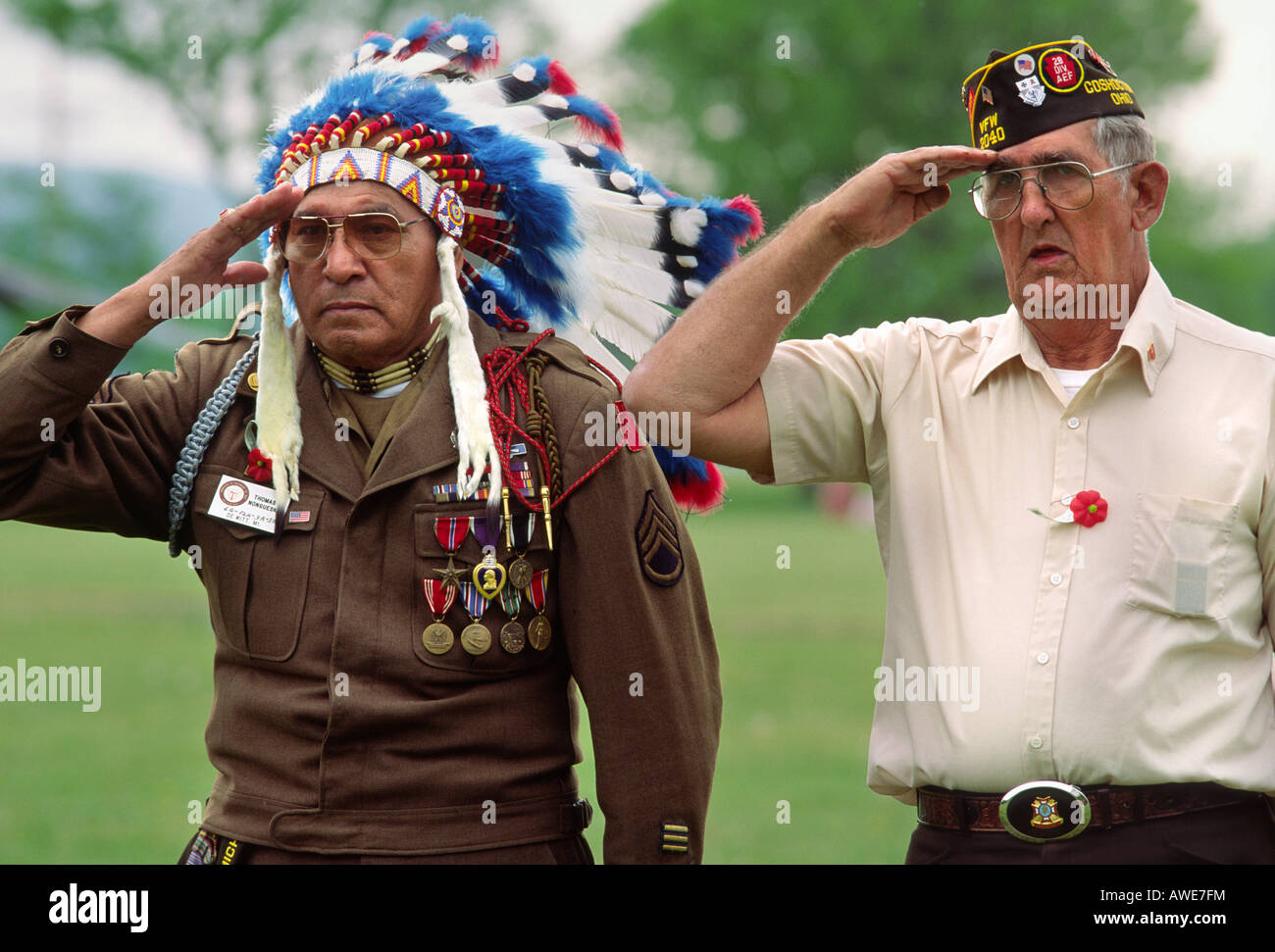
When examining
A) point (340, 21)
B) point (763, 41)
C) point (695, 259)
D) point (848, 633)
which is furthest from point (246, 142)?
point (695, 259)

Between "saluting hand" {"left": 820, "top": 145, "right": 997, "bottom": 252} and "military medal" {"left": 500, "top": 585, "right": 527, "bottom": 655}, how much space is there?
3.65 feet

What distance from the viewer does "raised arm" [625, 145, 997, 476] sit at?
11.8 ft

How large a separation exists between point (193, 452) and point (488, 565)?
0.77m

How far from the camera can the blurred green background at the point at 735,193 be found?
13.4 metres

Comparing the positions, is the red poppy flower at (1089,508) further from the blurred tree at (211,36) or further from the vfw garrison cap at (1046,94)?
the blurred tree at (211,36)

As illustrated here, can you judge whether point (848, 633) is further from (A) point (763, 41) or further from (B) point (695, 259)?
(A) point (763, 41)

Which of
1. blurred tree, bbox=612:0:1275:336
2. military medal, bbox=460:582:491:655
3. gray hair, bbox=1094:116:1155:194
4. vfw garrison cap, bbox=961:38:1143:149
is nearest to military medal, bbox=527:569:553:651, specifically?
military medal, bbox=460:582:491:655

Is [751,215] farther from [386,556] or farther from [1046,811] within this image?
[1046,811]

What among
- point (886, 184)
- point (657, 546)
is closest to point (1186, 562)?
point (886, 184)

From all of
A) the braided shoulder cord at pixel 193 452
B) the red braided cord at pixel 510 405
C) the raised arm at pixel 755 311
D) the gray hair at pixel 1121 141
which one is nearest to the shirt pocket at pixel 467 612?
the red braided cord at pixel 510 405

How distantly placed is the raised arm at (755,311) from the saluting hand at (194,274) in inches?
37.1

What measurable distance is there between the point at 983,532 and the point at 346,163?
1.76 meters

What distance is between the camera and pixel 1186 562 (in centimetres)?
331

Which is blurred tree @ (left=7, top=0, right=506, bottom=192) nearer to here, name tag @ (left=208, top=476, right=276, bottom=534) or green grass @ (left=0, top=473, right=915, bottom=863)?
green grass @ (left=0, top=473, right=915, bottom=863)
